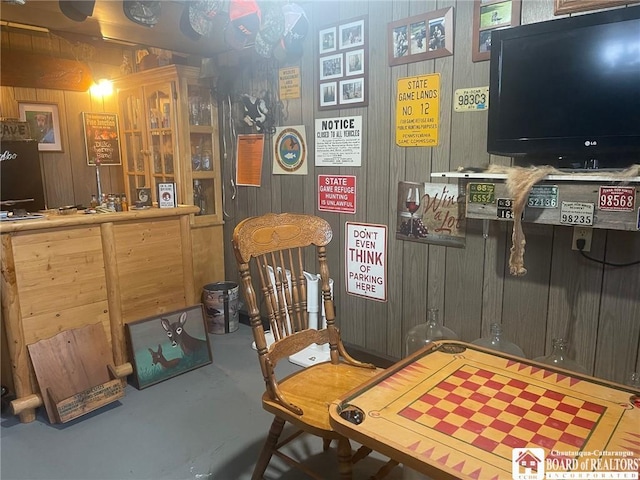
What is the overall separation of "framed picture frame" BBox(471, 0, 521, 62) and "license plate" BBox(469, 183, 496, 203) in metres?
0.61

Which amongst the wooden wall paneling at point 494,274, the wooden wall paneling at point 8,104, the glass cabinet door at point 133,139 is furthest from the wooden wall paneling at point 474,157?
the wooden wall paneling at point 8,104

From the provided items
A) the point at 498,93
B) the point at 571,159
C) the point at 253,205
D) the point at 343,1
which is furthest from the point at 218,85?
the point at 571,159

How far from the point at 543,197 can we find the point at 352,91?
51.2 inches

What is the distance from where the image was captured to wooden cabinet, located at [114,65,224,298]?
337cm

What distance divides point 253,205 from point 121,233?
101 centimetres

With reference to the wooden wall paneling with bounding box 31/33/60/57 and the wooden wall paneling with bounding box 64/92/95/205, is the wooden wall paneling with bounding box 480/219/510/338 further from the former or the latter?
the wooden wall paneling with bounding box 31/33/60/57

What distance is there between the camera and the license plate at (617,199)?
1.57 meters

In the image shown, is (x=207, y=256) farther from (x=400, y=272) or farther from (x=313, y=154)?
(x=400, y=272)

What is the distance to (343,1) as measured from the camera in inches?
102

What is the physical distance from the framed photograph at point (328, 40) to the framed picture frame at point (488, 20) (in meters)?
0.86

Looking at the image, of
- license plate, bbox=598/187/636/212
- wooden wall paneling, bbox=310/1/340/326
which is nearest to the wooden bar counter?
wooden wall paneling, bbox=310/1/340/326

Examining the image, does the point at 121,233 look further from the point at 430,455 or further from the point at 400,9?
the point at 430,455

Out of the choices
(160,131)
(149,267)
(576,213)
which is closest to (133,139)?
(160,131)

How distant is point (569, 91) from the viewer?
5.73 ft
